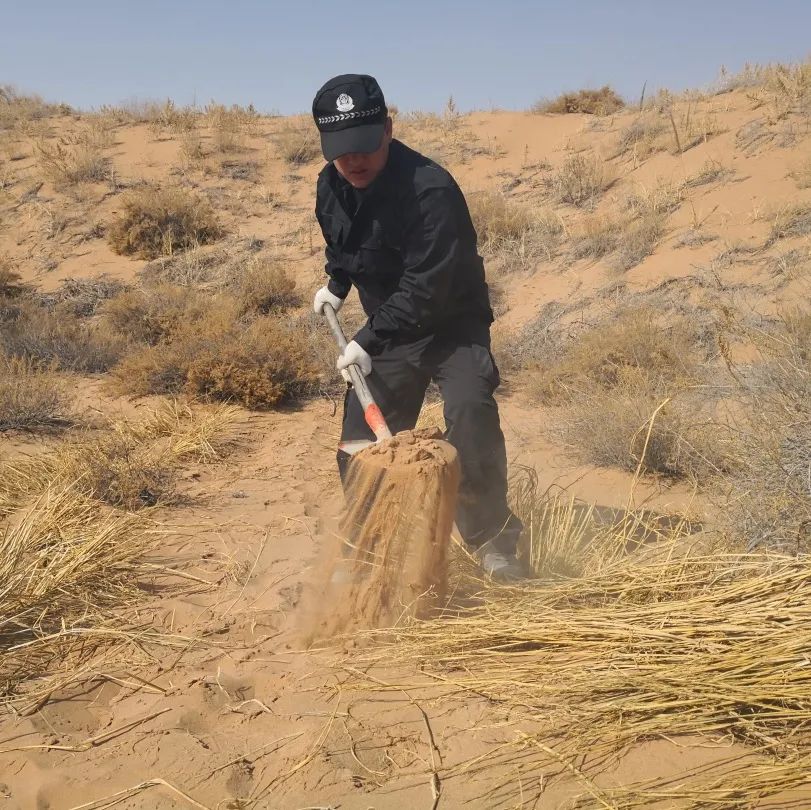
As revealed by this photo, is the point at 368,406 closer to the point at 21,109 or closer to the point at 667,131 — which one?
the point at 667,131

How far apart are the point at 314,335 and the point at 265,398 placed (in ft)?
4.66

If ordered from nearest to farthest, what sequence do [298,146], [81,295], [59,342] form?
[59,342], [81,295], [298,146]

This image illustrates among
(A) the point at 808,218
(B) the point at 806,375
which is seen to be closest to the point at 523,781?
(B) the point at 806,375

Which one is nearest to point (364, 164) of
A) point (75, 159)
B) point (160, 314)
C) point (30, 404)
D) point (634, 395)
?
point (634, 395)

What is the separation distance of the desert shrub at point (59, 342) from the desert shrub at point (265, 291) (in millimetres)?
1585

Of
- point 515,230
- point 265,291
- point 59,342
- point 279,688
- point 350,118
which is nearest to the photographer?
point 279,688

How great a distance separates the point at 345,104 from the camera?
2801 millimetres

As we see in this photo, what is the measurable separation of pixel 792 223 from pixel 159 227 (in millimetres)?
7979

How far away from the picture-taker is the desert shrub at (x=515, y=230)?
9648mm

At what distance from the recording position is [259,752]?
7.63 ft

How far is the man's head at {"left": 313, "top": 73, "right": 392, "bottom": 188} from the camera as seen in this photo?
281 centimetres

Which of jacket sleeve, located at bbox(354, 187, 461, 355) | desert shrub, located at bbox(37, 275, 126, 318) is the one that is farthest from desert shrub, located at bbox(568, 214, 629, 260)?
jacket sleeve, located at bbox(354, 187, 461, 355)

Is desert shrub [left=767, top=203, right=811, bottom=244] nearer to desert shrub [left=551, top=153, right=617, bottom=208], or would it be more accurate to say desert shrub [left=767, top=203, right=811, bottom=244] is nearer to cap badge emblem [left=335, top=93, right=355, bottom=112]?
desert shrub [left=551, top=153, right=617, bottom=208]

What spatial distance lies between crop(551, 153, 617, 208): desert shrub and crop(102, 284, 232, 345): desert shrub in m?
4.94
